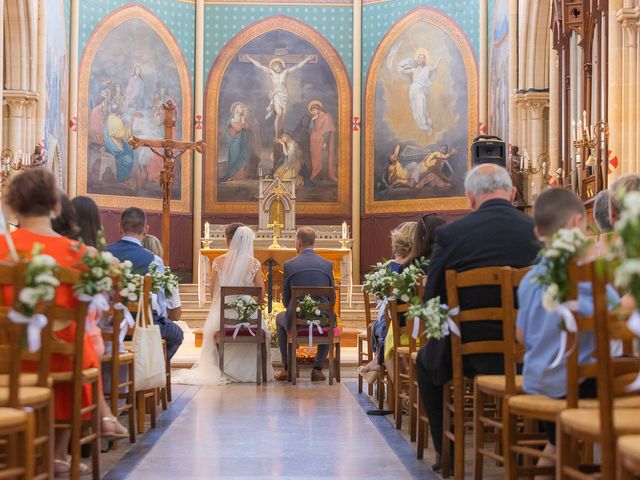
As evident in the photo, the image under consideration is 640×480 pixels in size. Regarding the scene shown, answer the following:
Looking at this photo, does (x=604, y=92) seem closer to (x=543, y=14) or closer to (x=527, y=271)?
(x=543, y=14)

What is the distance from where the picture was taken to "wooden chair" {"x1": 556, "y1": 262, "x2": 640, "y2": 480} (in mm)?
2939

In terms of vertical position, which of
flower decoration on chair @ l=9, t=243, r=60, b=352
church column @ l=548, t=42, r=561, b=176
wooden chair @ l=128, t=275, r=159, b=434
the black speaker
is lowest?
wooden chair @ l=128, t=275, r=159, b=434

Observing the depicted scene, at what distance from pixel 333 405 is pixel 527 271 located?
14.4 ft

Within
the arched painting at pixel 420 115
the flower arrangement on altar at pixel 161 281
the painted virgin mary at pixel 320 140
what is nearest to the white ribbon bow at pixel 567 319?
the flower arrangement on altar at pixel 161 281

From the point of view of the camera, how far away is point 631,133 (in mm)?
10953

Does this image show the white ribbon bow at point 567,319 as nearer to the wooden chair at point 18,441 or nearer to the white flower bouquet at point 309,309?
the wooden chair at point 18,441

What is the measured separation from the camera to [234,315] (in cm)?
994

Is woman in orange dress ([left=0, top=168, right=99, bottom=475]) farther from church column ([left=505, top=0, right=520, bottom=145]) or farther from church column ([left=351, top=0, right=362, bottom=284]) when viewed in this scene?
church column ([left=351, top=0, right=362, bottom=284])

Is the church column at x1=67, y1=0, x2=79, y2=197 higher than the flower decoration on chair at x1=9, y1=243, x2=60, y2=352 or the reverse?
higher

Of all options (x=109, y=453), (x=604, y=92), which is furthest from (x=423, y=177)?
(x=109, y=453)

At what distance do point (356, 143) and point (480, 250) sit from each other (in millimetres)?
16157

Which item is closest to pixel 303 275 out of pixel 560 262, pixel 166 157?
pixel 166 157

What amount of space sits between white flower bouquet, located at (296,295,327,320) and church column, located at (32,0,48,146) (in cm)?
808

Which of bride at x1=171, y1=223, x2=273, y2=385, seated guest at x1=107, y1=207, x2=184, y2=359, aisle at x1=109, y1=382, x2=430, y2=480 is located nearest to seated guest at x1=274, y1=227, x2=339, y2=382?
bride at x1=171, y1=223, x2=273, y2=385
